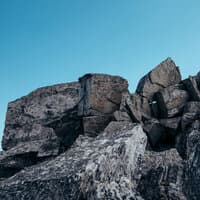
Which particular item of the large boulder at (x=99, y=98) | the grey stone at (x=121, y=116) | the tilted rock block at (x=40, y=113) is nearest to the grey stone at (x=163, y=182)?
the grey stone at (x=121, y=116)

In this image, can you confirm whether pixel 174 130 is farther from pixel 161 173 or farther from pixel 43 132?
pixel 43 132

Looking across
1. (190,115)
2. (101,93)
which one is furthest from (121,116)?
(190,115)

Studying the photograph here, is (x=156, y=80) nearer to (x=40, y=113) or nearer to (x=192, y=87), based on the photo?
(x=192, y=87)

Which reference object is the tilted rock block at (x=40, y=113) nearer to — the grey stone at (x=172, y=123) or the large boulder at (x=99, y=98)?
the large boulder at (x=99, y=98)

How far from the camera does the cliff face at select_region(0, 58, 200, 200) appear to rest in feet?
18.1

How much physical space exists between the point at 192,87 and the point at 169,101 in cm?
82

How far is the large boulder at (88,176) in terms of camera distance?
538 centimetres

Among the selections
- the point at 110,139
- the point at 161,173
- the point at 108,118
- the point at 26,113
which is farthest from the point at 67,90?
the point at 161,173

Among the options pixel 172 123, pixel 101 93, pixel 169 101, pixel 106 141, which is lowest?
pixel 106 141

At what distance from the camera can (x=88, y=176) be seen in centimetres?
554

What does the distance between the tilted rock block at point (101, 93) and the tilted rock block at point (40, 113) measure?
1.13m

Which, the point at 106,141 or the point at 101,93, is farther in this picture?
the point at 101,93

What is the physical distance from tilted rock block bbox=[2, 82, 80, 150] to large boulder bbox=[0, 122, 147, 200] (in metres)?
5.07

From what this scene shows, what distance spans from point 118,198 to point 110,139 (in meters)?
1.81
